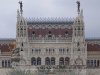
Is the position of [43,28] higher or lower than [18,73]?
higher

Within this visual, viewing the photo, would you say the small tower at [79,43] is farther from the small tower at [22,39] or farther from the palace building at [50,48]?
the small tower at [22,39]

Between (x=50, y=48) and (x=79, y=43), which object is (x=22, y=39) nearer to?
(x=50, y=48)

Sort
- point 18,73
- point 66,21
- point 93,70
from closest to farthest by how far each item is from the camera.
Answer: point 18,73 < point 93,70 < point 66,21

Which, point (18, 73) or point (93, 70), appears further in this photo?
point (93, 70)

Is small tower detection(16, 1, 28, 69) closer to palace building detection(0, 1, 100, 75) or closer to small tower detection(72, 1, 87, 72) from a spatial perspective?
palace building detection(0, 1, 100, 75)

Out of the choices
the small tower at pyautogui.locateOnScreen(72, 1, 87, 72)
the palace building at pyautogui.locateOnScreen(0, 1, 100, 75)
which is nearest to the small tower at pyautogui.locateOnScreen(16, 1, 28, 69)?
the palace building at pyautogui.locateOnScreen(0, 1, 100, 75)

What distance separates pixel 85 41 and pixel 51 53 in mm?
8361

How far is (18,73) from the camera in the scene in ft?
321

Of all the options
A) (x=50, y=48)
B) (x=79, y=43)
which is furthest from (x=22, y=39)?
(x=79, y=43)

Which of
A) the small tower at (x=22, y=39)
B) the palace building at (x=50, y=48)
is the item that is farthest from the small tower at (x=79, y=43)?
the small tower at (x=22, y=39)

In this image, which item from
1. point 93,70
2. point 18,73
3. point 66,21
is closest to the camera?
point 18,73

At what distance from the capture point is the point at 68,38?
4633 inches

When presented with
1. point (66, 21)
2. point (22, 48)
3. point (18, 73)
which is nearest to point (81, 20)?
point (66, 21)

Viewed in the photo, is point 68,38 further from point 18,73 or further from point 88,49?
point 18,73
